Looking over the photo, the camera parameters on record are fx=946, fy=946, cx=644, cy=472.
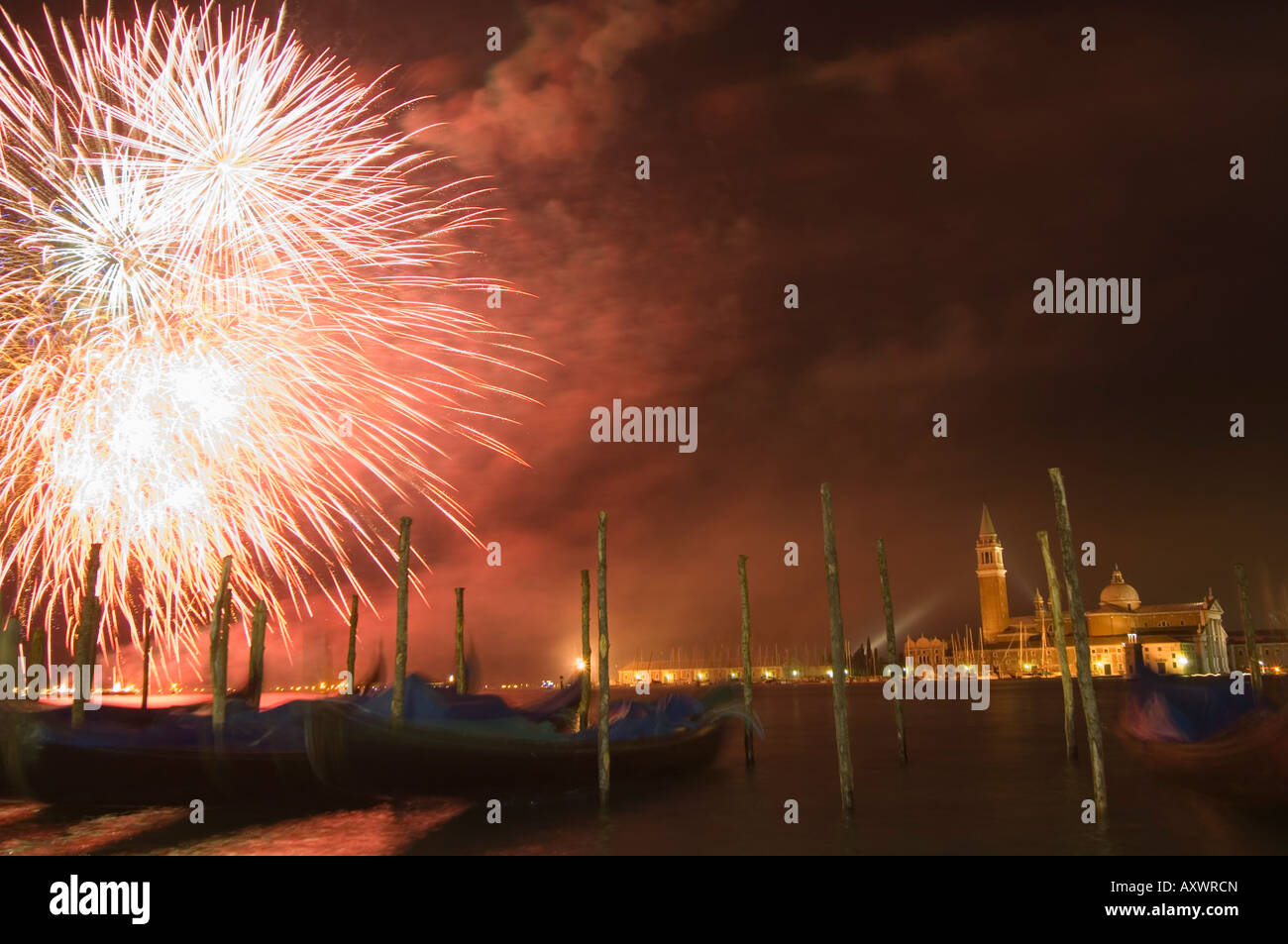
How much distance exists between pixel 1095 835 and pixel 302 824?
44.6 feet

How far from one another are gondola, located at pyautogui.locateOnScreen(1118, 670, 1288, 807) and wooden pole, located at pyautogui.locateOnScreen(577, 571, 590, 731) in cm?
1226

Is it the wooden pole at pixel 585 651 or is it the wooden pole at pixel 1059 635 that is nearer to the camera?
the wooden pole at pixel 585 651

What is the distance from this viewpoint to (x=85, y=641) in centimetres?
2055

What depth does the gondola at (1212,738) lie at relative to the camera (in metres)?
15.8

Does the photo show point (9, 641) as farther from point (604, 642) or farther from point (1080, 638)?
point (1080, 638)

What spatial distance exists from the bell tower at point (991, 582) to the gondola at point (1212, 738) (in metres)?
116

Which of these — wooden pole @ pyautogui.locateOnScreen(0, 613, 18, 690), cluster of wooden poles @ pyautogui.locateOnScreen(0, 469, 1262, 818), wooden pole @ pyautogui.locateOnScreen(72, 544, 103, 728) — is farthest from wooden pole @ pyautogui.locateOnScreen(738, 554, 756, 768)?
wooden pole @ pyautogui.locateOnScreen(0, 613, 18, 690)

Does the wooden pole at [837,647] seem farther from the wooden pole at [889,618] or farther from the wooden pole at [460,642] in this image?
the wooden pole at [460,642]

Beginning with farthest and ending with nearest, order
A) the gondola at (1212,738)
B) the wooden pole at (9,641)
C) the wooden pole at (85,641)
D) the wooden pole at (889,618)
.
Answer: the wooden pole at (9,641) < the wooden pole at (889,618) < the wooden pole at (85,641) < the gondola at (1212,738)

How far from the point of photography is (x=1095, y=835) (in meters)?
15.3

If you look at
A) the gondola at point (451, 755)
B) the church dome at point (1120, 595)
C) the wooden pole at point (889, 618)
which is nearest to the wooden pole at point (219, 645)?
the gondola at point (451, 755)

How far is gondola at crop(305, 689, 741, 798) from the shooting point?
1753 cm
